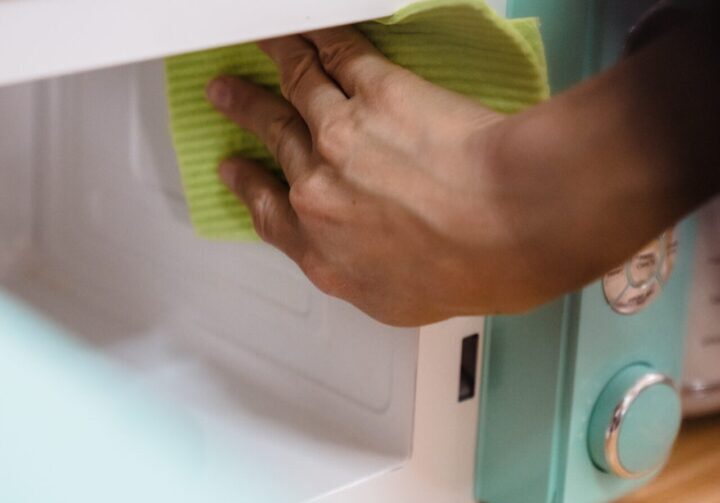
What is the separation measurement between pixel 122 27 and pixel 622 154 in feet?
0.71

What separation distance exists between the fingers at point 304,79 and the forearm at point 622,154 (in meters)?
0.14

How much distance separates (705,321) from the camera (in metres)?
0.83

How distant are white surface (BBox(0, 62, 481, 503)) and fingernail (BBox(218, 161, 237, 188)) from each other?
103 mm

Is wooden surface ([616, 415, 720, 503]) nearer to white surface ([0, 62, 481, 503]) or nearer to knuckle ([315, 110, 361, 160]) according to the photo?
white surface ([0, 62, 481, 503])

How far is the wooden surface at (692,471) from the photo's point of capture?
0.81 metres

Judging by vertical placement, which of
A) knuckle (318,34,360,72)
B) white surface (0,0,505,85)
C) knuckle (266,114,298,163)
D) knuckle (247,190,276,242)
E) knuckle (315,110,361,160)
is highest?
white surface (0,0,505,85)

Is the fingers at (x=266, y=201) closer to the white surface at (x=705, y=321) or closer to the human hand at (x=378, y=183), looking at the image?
the human hand at (x=378, y=183)

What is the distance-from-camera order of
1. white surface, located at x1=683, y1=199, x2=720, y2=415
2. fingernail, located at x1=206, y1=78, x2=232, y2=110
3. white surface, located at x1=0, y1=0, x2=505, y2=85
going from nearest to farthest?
white surface, located at x1=0, y1=0, x2=505, y2=85
fingernail, located at x1=206, y1=78, x2=232, y2=110
white surface, located at x1=683, y1=199, x2=720, y2=415

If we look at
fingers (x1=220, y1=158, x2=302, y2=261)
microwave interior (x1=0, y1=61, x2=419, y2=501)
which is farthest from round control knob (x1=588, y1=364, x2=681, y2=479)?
fingers (x1=220, y1=158, x2=302, y2=261)

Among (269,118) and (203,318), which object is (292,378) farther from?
(269,118)

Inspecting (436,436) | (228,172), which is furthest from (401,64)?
(436,436)

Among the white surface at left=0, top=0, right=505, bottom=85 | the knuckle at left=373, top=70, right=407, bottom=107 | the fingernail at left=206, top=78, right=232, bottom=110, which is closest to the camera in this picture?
the white surface at left=0, top=0, right=505, bottom=85

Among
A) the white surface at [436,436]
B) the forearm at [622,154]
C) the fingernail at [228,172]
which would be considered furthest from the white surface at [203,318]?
the forearm at [622,154]

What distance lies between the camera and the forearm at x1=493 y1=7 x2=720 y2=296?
43 cm
